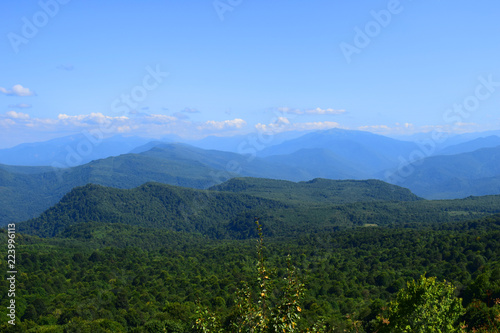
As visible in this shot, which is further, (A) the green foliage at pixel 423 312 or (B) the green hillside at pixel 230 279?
(B) the green hillside at pixel 230 279

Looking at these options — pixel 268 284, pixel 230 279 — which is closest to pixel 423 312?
pixel 268 284

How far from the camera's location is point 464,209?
177625 millimetres

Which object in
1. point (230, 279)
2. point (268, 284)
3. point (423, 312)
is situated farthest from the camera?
point (230, 279)

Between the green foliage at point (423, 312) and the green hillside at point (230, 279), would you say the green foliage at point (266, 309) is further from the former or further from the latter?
the green foliage at point (423, 312)

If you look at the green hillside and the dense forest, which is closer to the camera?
the dense forest

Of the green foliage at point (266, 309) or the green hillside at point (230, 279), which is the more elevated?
the green foliage at point (266, 309)

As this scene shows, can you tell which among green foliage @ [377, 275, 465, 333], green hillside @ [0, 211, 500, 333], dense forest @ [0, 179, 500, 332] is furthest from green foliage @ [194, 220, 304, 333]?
green foliage @ [377, 275, 465, 333]

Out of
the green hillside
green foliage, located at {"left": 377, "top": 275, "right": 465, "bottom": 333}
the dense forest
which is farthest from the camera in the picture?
the green hillside

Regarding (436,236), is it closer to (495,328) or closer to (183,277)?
(183,277)

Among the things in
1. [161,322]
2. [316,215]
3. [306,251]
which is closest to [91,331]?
[161,322]

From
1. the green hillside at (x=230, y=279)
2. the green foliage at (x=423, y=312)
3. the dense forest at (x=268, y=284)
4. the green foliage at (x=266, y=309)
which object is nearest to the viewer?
the green foliage at (x=266, y=309)

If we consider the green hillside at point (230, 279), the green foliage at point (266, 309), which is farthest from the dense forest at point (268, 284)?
the green hillside at point (230, 279)

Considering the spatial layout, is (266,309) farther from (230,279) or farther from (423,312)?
(230,279)

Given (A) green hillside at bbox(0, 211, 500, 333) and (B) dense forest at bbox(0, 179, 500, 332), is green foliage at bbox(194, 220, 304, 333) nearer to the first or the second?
(B) dense forest at bbox(0, 179, 500, 332)
